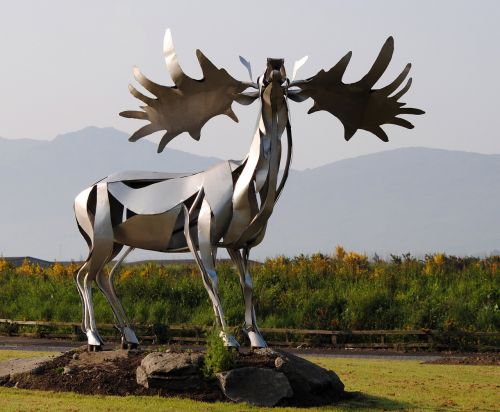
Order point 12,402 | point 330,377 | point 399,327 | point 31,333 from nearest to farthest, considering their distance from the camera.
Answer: point 12,402
point 330,377
point 399,327
point 31,333

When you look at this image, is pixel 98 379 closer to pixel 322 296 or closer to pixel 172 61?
pixel 172 61

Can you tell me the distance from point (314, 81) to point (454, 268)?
54.7 ft

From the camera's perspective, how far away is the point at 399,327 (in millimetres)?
26438

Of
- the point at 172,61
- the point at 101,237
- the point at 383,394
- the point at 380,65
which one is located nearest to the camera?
the point at 380,65

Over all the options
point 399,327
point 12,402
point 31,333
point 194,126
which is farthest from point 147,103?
point 31,333

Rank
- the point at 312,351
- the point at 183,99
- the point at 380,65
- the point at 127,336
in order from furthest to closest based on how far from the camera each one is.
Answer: the point at 312,351
the point at 127,336
the point at 183,99
the point at 380,65

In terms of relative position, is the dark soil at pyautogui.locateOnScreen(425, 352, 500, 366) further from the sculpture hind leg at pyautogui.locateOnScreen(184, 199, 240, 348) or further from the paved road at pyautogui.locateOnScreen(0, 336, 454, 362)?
the sculpture hind leg at pyautogui.locateOnScreen(184, 199, 240, 348)

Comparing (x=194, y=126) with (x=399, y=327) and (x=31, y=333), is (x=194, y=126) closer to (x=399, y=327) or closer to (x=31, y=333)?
(x=399, y=327)

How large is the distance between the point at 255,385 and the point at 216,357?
685mm

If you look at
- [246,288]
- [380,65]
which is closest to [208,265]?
[246,288]

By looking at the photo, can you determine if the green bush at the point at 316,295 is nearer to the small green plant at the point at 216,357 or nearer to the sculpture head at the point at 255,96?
the sculpture head at the point at 255,96

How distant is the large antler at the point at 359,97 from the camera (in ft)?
49.8

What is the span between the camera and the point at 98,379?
15.5m

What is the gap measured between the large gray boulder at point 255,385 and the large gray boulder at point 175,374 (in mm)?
413
